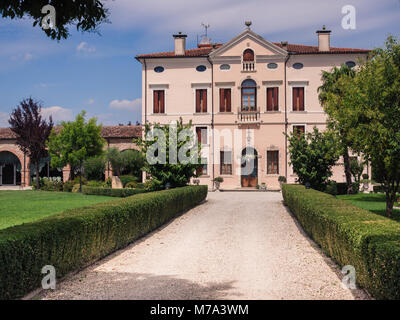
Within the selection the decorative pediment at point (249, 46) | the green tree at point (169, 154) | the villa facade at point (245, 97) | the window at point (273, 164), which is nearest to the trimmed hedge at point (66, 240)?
the green tree at point (169, 154)

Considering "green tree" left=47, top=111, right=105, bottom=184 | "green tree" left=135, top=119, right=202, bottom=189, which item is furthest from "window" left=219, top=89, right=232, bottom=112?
"green tree" left=135, top=119, right=202, bottom=189

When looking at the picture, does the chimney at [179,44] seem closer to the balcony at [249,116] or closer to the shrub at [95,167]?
the balcony at [249,116]

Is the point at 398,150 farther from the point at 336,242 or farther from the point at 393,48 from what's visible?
the point at 336,242

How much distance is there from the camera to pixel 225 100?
31.9 m

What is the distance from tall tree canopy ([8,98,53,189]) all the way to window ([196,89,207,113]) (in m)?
12.4

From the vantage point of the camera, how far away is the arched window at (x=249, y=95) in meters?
31.7

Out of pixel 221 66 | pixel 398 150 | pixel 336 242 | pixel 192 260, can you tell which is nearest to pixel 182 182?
pixel 398 150

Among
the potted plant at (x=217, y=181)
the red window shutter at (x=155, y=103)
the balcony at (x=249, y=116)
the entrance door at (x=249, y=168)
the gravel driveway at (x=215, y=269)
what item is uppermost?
the red window shutter at (x=155, y=103)

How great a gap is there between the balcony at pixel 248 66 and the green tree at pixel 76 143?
1205cm

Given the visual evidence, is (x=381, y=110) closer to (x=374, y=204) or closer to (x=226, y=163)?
(x=374, y=204)

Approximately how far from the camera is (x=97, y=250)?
325 inches

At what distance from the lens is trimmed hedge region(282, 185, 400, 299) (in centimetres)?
500

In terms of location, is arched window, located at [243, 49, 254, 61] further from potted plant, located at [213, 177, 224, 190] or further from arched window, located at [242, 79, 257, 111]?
potted plant, located at [213, 177, 224, 190]
